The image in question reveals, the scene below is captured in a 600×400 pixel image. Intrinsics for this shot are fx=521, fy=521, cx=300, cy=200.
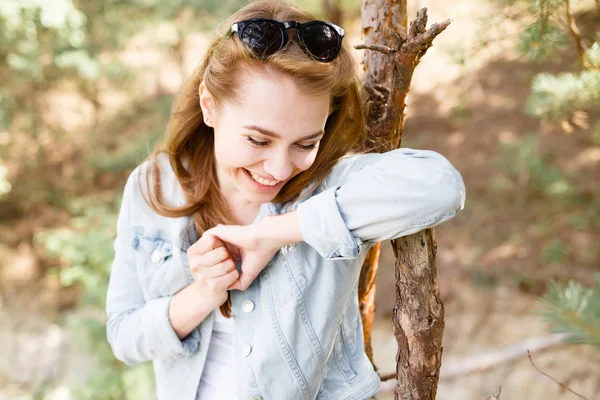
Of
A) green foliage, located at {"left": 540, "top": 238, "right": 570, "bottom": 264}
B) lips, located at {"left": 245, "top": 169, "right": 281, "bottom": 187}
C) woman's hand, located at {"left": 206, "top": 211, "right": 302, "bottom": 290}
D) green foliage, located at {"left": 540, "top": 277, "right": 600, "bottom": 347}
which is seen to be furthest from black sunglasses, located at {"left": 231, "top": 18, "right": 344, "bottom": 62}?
green foliage, located at {"left": 540, "top": 238, "right": 570, "bottom": 264}

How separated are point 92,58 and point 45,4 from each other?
4.88ft

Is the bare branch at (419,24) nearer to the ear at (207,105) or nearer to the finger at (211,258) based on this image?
the ear at (207,105)

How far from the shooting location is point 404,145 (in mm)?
5633

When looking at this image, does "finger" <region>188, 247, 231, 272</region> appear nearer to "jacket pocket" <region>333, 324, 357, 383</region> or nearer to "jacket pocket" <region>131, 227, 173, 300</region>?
"jacket pocket" <region>131, 227, 173, 300</region>

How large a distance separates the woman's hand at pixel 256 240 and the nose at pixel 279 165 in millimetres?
101

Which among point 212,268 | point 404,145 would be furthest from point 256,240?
point 404,145

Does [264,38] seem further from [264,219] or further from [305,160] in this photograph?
[264,219]

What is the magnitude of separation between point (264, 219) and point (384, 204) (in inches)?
13.5

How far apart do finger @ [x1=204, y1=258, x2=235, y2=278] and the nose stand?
0.27 m

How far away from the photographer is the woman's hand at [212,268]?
138 centimetres

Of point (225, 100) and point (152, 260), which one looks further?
point (152, 260)

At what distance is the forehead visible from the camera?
1.24 meters

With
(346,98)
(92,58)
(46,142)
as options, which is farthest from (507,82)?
(46,142)

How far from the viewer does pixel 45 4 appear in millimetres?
3953
